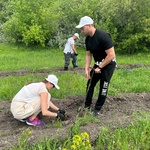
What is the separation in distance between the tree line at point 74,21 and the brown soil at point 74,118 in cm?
974

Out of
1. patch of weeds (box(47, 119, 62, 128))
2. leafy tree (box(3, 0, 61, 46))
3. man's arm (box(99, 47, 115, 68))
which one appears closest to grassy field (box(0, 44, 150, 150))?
patch of weeds (box(47, 119, 62, 128))

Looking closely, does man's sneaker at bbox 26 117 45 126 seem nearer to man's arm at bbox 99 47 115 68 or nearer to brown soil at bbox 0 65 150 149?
brown soil at bbox 0 65 150 149

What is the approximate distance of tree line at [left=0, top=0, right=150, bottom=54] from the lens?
655 inches

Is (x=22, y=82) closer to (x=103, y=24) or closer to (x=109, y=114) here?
(x=109, y=114)

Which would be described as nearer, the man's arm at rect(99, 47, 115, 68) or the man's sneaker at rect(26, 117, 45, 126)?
the man's arm at rect(99, 47, 115, 68)

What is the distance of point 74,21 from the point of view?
20.5 metres

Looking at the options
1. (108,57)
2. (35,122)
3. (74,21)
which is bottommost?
(35,122)

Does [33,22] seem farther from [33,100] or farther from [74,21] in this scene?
[33,100]

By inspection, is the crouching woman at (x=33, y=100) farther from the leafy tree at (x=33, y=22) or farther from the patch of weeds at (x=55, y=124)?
the leafy tree at (x=33, y=22)

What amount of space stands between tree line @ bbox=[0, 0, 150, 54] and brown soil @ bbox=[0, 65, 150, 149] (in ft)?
32.0

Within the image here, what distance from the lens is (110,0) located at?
17109mm

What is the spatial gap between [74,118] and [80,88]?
2539 mm

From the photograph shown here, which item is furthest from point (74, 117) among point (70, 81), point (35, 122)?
point (70, 81)

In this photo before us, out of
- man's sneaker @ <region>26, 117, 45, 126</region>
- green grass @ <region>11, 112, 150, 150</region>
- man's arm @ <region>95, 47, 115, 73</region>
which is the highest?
man's arm @ <region>95, 47, 115, 73</region>
